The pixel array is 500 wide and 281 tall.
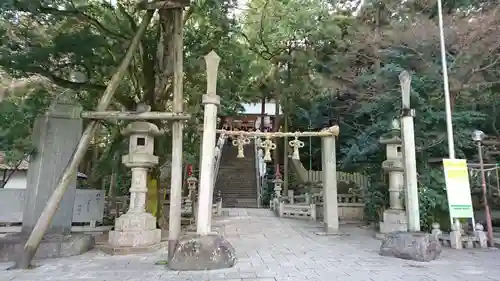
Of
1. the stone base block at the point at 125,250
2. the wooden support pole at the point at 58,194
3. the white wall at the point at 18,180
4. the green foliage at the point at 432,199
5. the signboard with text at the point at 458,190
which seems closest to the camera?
the wooden support pole at the point at 58,194

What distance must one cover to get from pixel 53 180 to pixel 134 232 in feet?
6.69

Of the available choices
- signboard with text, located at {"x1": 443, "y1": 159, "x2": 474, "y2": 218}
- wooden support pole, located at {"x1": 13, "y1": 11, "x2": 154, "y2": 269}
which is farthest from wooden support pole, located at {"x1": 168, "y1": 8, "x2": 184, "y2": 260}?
signboard with text, located at {"x1": 443, "y1": 159, "x2": 474, "y2": 218}

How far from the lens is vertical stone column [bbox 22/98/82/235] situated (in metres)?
6.97

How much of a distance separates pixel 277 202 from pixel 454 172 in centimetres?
806

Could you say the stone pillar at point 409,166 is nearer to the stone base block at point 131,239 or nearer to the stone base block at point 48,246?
the stone base block at point 131,239

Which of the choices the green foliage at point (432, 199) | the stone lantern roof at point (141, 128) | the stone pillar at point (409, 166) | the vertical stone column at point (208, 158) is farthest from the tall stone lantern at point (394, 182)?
the stone lantern roof at point (141, 128)

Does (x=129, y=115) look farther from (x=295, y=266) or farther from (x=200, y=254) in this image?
(x=295, y=266)

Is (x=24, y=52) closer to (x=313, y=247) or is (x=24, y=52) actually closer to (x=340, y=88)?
(x=313, y=247)

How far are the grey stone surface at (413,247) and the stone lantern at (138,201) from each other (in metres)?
5.13

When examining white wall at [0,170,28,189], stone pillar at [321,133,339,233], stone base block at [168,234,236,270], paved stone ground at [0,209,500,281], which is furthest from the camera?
white wall at [0,170,28,189]

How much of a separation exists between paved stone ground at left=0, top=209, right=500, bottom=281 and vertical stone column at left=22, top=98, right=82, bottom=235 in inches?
40.6

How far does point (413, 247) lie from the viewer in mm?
6379

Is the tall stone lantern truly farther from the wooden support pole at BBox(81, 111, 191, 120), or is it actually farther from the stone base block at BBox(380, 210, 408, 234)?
the wooden support pole at BBox(81, 111, 191, 120)

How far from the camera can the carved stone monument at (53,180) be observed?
22.4 ft
